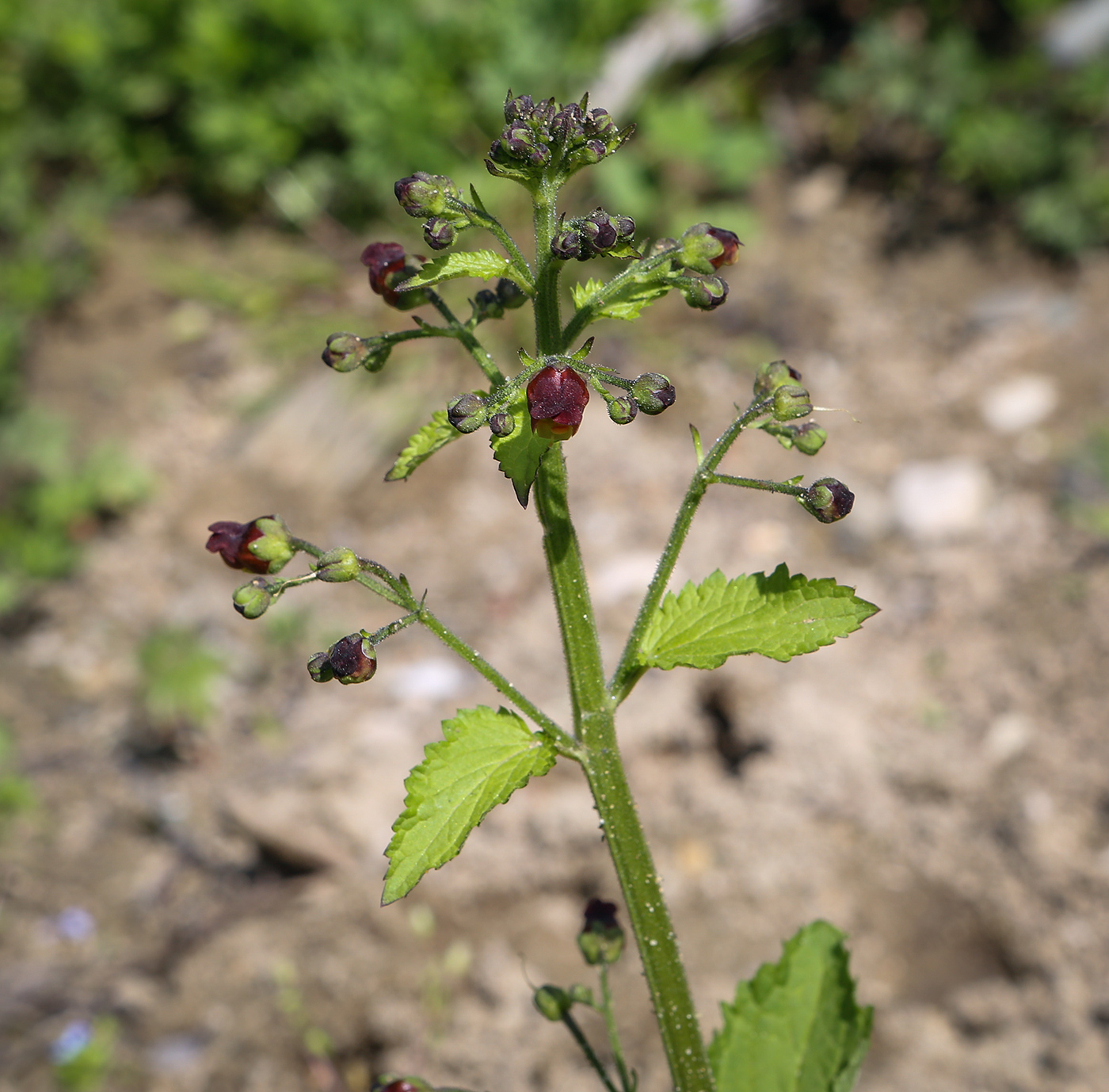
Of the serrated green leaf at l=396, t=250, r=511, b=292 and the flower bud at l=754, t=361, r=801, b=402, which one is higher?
the flower bud at l=754, t=361, r=801, b=402

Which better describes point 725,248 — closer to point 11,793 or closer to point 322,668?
point 322,668

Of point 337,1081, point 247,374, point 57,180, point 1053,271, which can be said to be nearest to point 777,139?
point 1053,271

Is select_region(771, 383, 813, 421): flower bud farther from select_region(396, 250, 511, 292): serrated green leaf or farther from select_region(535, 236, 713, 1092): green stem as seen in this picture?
select_region(396, 250, 511, 292): serrated green leaf

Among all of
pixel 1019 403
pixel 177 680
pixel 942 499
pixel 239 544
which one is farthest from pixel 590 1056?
pixel 1019 403

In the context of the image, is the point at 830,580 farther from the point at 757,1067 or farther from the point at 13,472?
the point at 13,472

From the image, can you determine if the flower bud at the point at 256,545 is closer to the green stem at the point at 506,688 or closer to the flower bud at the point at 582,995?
the green stem at the point at 506,688

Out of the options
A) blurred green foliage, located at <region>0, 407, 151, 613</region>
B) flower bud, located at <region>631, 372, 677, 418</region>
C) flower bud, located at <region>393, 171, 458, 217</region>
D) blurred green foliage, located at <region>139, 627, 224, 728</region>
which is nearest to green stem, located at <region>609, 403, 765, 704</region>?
flower bud, located at <region>631, 372, 677, 418</region>
